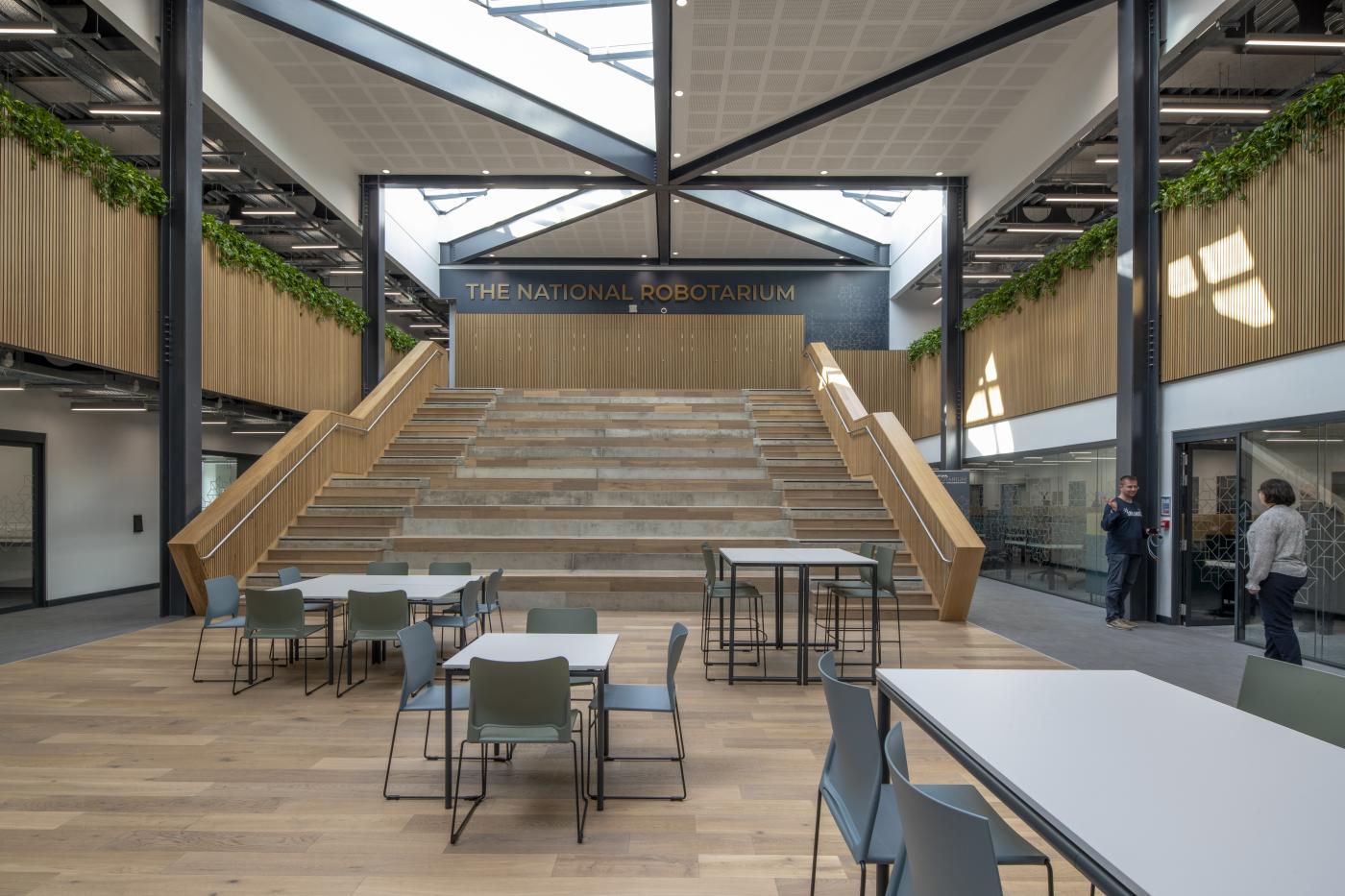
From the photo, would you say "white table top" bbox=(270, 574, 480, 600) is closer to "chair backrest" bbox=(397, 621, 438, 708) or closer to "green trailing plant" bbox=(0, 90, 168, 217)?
"chair backrest" bbox=(397, 621, 438, 708)

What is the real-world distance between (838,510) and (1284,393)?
4913 mm

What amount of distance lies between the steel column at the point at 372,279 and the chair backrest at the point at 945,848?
1443cm

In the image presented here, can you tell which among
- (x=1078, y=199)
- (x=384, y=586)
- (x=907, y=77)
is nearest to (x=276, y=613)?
(x=384, y=586)

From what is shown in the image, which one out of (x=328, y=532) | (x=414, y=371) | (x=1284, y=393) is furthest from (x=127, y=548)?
(x=1284, y=393)

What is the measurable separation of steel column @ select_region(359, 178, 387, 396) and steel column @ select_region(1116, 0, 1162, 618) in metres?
11.8

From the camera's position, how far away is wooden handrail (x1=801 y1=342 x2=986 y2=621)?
845cm

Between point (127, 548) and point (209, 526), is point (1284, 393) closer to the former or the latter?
point (209, 526)

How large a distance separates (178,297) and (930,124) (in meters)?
10.6

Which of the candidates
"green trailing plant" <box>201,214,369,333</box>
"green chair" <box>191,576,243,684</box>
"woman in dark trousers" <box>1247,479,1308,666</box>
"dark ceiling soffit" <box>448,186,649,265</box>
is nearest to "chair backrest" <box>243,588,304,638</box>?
"green chair" <box>191,576,243,684</box>

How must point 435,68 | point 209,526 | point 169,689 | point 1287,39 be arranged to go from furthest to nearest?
point 435,68 → point 209,526 → point 1287,39 → point 169,689

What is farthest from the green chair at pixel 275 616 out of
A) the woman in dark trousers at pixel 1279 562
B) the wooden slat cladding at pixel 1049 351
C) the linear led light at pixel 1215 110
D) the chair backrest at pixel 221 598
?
the linear led light at pixel 1215 110

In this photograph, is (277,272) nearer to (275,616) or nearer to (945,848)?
(275,616)

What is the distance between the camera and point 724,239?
738 inches

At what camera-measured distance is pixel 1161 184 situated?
8781 mm
